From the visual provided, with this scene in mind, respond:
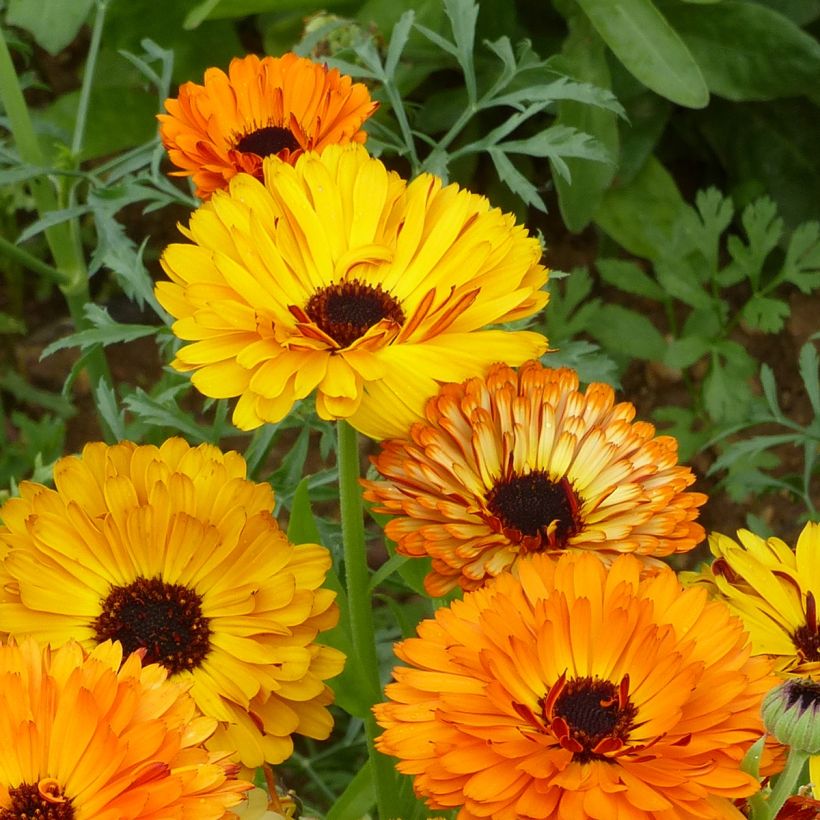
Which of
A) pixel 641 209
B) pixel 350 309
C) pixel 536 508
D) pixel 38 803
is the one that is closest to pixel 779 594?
pixel 536 508

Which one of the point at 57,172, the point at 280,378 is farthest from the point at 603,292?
the point at 280,378

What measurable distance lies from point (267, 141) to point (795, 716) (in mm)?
602

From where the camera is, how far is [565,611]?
2.03 ft

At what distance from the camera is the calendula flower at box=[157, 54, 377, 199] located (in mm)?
933

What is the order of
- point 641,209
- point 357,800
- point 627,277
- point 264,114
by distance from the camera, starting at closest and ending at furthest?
point 357,800
point 264,114
point 627,277
point 641,209

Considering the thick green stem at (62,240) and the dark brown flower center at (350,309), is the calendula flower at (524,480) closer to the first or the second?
the dark brown flower center at (350,309)

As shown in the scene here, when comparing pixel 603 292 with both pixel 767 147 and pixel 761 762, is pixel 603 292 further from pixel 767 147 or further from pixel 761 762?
pixel 761 762

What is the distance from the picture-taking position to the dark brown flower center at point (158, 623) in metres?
0.72

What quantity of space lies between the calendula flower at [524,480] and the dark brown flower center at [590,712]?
3.7 inches

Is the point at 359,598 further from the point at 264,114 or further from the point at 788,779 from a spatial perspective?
the point at 264,114

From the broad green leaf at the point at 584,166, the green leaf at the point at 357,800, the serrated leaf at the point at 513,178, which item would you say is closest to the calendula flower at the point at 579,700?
the green leaf at the point at 357,800

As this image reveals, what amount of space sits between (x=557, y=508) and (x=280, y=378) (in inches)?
7.2

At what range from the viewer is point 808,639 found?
74 centimetres

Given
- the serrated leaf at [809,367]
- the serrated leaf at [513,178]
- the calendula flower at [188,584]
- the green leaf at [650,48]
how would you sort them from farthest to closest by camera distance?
1. the green leaf at [650,48]
2. the serrated leaf at [809,367]
3. the serrated leaf at [513,178]
4. the calendula flower at [188,584]
